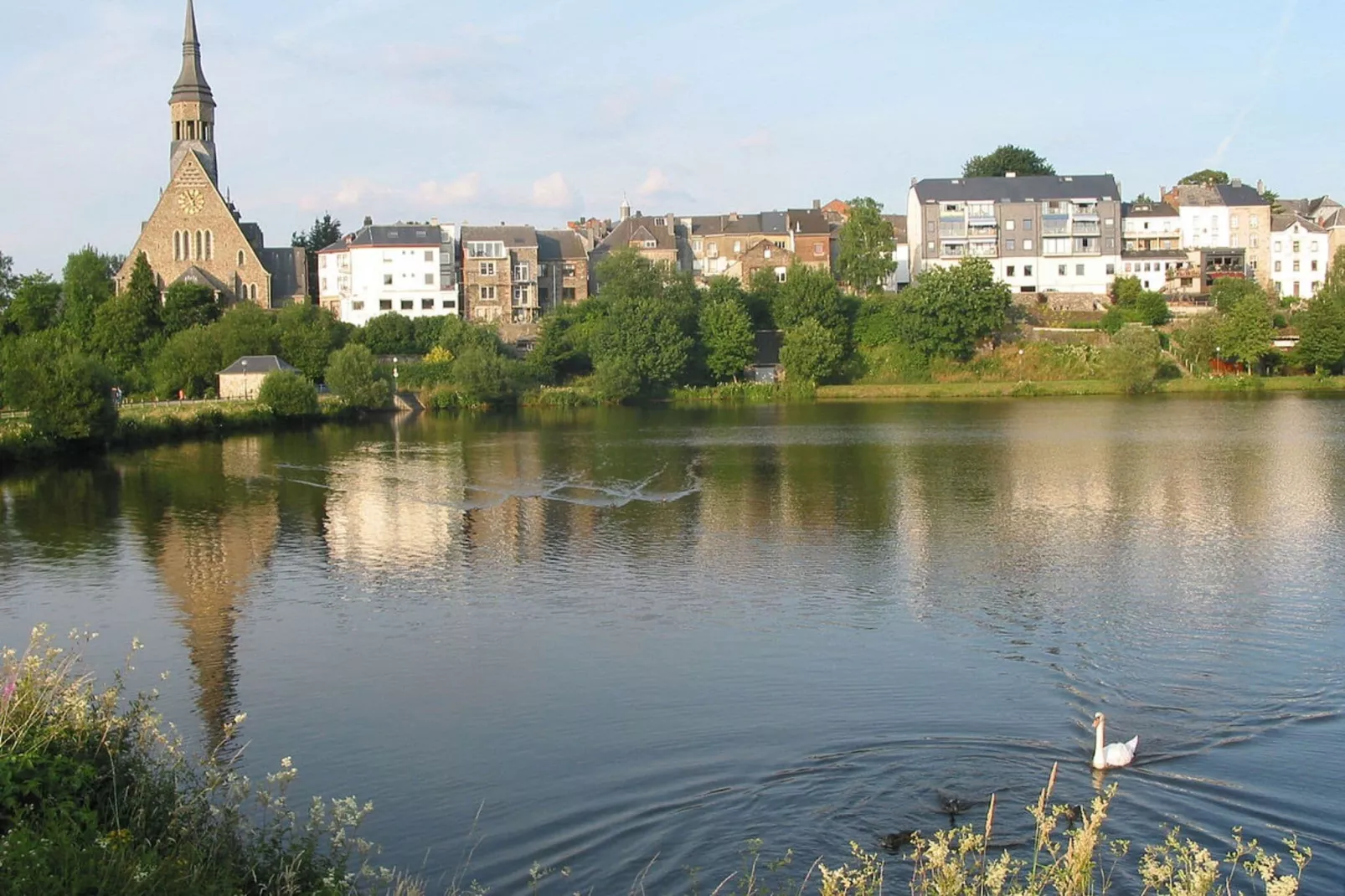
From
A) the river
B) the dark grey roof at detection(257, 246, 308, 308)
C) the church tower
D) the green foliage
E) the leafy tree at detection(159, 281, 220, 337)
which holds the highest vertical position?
the church tower

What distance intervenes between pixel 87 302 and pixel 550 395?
109 feet

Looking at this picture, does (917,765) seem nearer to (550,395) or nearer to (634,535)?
(634,535)

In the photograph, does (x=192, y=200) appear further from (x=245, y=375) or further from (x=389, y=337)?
(x=245, y=375)

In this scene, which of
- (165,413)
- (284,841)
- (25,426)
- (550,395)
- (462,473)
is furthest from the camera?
(550,395)

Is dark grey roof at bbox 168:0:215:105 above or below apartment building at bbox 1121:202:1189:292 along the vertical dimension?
above

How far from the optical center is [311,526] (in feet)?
102

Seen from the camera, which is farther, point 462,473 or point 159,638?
point 462,473

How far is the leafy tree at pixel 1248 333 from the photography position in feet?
260

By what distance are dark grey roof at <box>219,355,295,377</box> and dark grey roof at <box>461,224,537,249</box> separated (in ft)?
79.9

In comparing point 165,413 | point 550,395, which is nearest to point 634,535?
point 165,413

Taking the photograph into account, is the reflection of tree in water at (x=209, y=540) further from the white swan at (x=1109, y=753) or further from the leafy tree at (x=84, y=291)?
the leafy tree at (x=84, y=291)

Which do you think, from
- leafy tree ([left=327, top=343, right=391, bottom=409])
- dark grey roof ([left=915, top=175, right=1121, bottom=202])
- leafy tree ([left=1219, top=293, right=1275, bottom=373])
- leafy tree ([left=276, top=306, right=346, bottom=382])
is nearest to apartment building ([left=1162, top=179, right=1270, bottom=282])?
dark grey roof ([left=915, top=175, right=1121, bottom=202])

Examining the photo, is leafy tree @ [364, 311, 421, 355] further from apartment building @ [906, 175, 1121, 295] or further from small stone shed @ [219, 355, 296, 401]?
apartment building @ [906, 175, 1121, 295]

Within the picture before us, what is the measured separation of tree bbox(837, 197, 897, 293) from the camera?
94.9 meters
